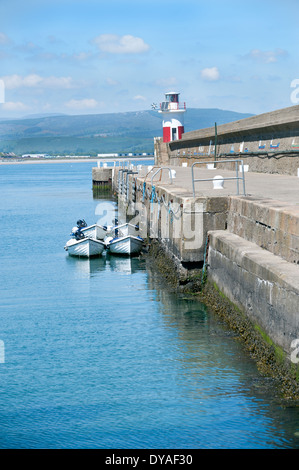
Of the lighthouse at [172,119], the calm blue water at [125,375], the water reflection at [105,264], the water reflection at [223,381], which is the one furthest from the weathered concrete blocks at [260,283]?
the lighthouse at [172,119]

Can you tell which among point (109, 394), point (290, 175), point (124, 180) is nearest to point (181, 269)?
point (109, 394)

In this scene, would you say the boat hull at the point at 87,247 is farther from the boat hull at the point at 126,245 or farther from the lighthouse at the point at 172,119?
the lighthouse at the point at 172,119

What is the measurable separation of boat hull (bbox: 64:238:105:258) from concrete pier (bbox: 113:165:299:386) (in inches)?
168

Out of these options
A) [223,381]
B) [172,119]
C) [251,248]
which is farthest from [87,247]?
[172,119]

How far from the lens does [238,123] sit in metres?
29.8

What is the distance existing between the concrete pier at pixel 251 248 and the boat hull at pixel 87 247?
4261mm

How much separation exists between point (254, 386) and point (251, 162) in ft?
60.3

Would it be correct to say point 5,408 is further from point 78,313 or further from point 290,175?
point 290,175

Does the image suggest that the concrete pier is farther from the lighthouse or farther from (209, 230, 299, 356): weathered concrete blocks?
the lighthouse

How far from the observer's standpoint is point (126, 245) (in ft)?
64.6

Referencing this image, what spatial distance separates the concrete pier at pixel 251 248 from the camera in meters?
7.84

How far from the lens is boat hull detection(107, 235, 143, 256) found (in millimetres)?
19719

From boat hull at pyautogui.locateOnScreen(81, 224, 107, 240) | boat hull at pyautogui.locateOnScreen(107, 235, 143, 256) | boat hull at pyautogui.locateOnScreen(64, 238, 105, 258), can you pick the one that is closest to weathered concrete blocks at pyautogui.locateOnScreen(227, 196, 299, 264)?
→ boat hull at pyautogui.locateOnScreen(107, 235, 143, 256)
